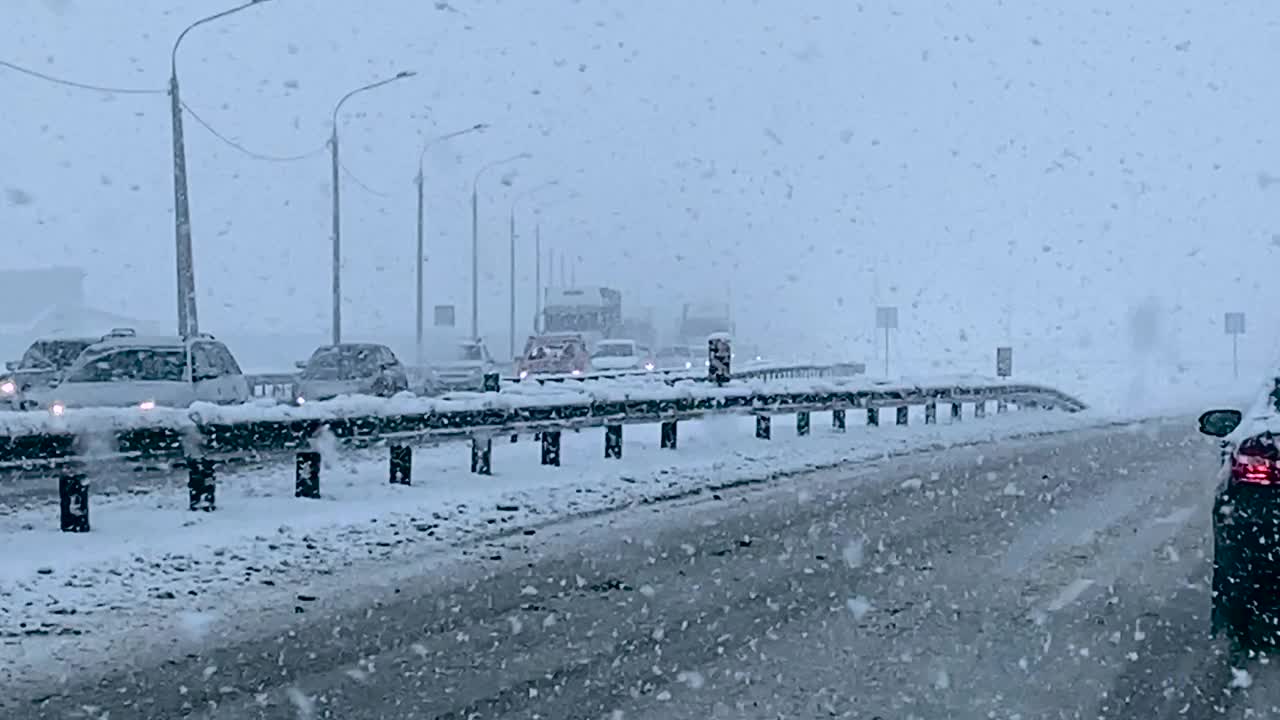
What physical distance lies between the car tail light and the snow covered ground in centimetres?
559

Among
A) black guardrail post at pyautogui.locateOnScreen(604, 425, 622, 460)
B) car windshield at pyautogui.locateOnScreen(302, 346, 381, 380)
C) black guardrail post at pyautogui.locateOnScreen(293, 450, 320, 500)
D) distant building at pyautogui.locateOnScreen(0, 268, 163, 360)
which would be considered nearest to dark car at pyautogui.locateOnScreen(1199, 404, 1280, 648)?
black guardrail post at pyautogui.locateOnScreen(293, 450, 320, 500)

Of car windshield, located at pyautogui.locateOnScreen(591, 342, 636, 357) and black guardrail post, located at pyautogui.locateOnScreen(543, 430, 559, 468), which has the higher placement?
car windshield, located at pyautogui.locateOnScreen(591, 342, 636, 357)

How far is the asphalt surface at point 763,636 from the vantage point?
7203 millimetres

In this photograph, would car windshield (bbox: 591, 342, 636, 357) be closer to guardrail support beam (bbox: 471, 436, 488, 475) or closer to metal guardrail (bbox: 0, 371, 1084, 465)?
metal guardrail (bbox: 0, 371, 1084, 465)

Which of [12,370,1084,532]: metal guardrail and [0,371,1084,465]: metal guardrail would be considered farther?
[12,370,1084,532]: metal guardrail

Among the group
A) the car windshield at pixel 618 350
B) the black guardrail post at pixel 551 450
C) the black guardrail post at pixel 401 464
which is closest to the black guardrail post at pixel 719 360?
the black guardrail post at pixel 551 450

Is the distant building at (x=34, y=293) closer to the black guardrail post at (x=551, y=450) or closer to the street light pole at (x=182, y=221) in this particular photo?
the street light pole at (x=182, y=221)

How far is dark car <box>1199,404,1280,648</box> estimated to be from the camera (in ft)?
27.5

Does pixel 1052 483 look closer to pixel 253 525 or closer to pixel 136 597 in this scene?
pixel 253 525

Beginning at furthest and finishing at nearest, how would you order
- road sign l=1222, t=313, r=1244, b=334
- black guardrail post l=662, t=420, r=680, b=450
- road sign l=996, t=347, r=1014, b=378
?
road sign l=1222, t=313, r=1244, b=334 → road sign l=996, t=347, r=1014, b=378 → black guardrail post l=662, t=420, r=680, b=450

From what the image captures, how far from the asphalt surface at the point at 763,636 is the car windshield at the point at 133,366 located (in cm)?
981

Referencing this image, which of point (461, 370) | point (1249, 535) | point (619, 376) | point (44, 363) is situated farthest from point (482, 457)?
point (461, 370)

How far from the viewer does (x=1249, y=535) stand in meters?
8.49

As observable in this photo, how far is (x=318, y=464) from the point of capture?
588 inches
